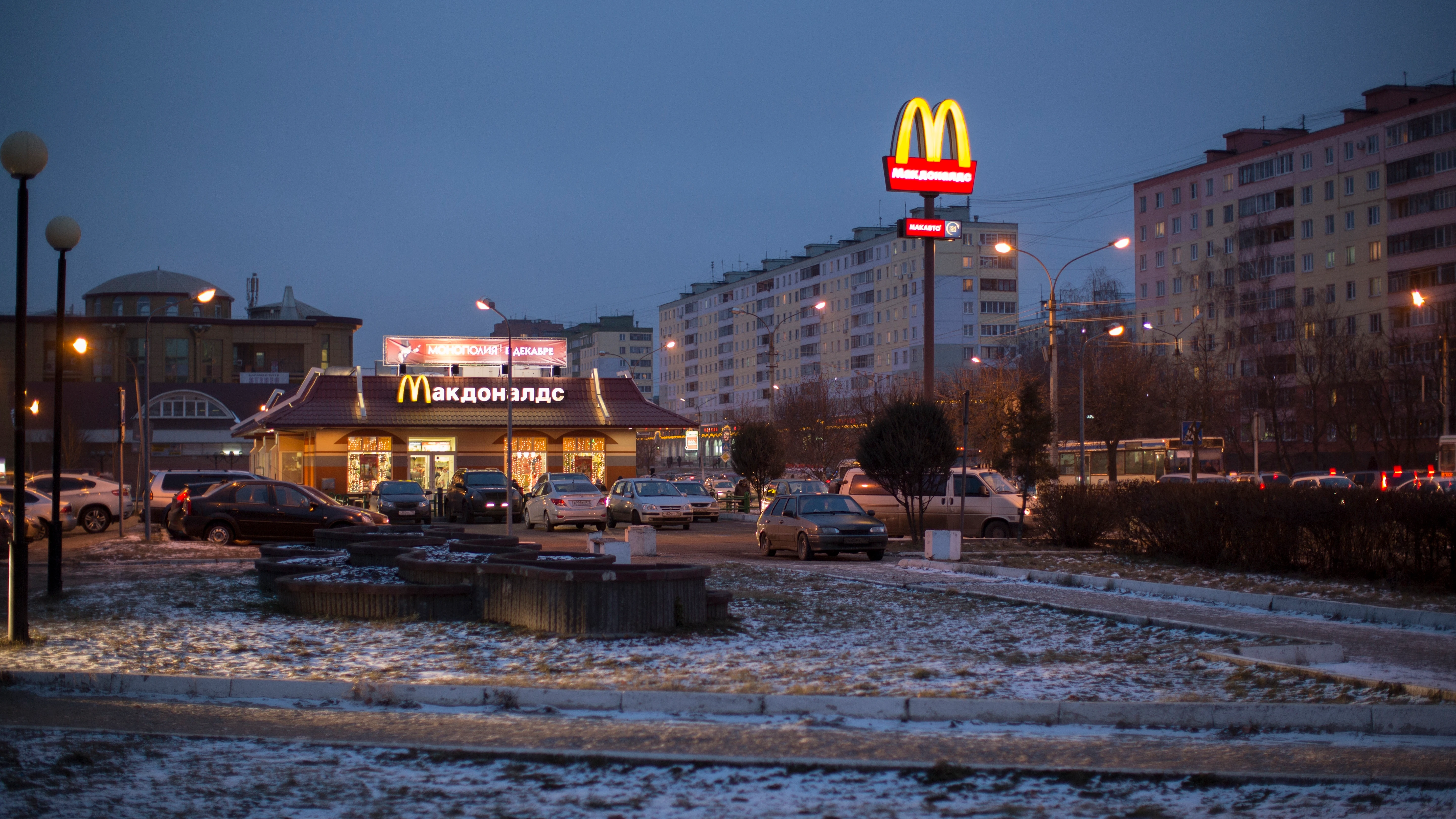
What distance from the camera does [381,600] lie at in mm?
12875

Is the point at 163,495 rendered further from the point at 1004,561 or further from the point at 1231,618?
the point at 1231,618

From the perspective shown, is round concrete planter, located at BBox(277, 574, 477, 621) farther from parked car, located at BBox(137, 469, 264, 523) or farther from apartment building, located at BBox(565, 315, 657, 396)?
apartment building, located at BBox(565, 315, 657, 396)

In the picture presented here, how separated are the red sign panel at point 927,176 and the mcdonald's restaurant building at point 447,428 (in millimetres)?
20795

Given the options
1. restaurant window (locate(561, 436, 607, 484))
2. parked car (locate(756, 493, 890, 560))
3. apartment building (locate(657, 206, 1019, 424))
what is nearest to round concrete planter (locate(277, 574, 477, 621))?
parked car (locate(756, 493, 890, 560))

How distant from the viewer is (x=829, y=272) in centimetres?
12588

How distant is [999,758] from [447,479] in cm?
4514

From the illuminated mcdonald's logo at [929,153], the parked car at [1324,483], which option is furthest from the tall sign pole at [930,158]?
the parked car at [1324,483]

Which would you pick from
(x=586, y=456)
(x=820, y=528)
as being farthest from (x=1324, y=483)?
(x=586, y=456)

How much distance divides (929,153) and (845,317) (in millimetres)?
91685

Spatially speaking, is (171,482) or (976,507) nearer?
(976,507)

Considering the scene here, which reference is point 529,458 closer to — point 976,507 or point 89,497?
point 89,497

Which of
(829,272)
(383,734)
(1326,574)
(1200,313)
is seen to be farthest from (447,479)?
(829,272)

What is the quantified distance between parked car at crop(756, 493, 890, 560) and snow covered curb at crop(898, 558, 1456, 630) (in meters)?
1.56

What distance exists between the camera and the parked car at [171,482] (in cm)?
3275
